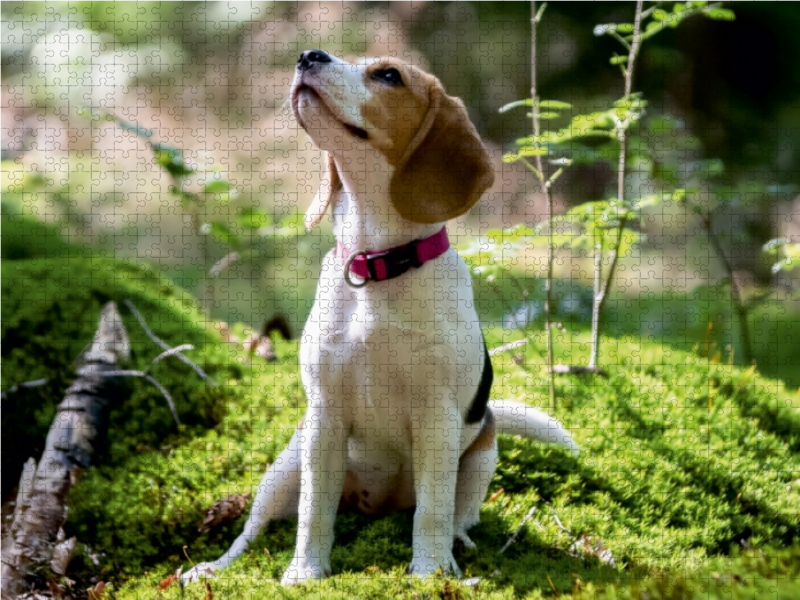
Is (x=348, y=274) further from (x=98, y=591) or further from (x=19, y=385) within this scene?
(x=19, y=385)

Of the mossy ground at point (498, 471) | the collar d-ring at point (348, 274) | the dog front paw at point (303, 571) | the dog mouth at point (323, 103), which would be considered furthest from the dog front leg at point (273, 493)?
the dog mouth at point (323, 103)

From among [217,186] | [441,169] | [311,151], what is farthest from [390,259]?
[311,151]

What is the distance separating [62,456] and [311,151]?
322 cm

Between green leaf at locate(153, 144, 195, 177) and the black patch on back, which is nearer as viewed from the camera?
the black patch on back

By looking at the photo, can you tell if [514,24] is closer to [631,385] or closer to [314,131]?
[631,385]

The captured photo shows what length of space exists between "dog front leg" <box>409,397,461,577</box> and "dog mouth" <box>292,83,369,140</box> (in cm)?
93

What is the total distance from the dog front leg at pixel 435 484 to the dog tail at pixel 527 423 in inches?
31.1

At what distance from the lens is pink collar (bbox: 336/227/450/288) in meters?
2.80

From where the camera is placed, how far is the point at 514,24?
834cm

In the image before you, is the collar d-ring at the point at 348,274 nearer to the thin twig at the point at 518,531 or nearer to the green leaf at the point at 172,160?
the thin twig at the point at 518,531

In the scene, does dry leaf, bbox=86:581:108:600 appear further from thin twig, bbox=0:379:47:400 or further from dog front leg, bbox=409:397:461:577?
thin twig, bbox=0:379:47:400

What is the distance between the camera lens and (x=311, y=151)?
629 centimetres

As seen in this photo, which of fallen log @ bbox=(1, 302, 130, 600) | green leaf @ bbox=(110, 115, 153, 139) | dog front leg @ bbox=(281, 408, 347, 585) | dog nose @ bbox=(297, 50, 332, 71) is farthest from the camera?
green leaf @ bbox=(110, 115, 153, 139)

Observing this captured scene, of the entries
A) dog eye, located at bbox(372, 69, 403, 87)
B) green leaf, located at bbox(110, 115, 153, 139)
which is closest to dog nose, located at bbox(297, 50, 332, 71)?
dog eye, located at bbox(372, 69, 403, 87)
